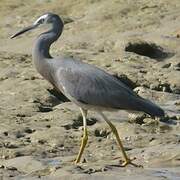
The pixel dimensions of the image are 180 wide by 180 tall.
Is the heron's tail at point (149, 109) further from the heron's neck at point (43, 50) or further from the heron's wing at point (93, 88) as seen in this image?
the heron's neck at point (43, 50)

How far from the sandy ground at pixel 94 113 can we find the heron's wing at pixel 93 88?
2.04 ft

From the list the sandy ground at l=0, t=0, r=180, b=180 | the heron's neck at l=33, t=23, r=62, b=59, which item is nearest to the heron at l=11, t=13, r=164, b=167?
the heron's neck at l=33, t=23, r=62, b=59

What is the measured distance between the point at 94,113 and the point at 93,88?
191 centimetres

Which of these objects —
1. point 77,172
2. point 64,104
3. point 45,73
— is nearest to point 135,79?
point 64,104

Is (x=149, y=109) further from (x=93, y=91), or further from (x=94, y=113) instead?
(x=94, y=113)

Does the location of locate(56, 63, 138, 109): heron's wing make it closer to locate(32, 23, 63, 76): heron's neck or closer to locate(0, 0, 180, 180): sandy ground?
locate(32, 23, 63, 76): heron's neck

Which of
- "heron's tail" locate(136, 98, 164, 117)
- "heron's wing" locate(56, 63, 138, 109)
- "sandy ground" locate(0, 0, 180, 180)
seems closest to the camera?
"sandy ground" locate(0, 0, 180, 180)

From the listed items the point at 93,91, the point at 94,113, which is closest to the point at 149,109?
the point at 93,91

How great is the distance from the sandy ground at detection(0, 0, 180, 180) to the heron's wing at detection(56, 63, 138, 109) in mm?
622

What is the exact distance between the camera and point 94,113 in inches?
413

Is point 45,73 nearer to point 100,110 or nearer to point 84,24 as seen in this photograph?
point 100,110

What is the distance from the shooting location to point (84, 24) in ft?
54.5

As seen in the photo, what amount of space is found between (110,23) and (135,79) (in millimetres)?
4223

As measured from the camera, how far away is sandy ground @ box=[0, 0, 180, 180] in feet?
26.9
